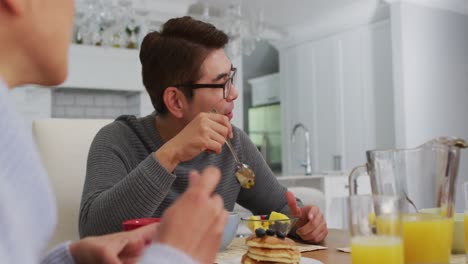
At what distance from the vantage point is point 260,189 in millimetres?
1715

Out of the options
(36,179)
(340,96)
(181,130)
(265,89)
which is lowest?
(36,179)

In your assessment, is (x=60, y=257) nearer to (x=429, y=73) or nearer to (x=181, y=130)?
(x=181, y=130)

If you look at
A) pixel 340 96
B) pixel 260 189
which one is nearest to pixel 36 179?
pixel 260 189

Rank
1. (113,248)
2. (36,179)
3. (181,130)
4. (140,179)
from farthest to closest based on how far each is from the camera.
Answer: (181,130), (140,179), (113,248), (36,179)

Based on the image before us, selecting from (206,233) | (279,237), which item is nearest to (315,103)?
(279,237)

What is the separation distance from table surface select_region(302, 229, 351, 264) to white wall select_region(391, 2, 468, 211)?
3.89 m

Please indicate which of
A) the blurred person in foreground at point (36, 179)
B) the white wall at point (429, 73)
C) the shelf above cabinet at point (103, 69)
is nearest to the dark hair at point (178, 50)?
the blurred person in foreground at point (36, 179)

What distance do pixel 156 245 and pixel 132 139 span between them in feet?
3.57

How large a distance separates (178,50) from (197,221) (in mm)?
1141

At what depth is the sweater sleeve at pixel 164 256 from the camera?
465 millimetres

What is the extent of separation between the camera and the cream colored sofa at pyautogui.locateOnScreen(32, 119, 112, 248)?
1.54m

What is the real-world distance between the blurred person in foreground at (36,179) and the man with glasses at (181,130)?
766 millimetres

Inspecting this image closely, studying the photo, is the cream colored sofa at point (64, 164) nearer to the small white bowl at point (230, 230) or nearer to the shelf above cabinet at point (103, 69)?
the small white bowl at point (230, 230)

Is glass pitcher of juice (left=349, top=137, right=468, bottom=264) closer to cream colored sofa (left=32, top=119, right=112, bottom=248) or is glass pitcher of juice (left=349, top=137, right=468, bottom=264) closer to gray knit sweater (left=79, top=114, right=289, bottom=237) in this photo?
gray knit sweater (left=79, top=114, right=289, bottom=237)
